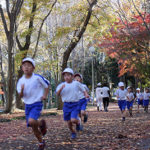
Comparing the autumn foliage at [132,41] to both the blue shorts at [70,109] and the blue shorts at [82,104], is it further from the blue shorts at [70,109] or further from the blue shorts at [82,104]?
the blue shorts at [70,109]

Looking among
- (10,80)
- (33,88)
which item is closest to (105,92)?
(10,80)

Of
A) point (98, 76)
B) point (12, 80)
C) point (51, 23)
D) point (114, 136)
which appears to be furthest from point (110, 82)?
point (114, 136)

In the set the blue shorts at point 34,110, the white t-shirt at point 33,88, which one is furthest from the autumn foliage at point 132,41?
the blue shorts at point 34,110

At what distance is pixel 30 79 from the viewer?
5613mm

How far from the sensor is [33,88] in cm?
554

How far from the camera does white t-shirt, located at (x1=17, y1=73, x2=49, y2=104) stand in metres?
5.50

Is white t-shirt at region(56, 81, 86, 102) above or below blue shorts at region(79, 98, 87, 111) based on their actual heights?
above

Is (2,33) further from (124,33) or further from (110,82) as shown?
(110,82)

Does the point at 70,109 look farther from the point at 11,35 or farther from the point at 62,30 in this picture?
the point at 62,30

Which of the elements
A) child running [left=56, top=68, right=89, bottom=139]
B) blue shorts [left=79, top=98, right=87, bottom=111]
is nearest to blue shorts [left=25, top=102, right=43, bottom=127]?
child running [left=56, top=68, right=89, bottom=139]

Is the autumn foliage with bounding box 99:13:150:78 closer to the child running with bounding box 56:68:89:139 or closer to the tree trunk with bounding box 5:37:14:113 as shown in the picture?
the tree trunk with bounding box 5:37:14:113

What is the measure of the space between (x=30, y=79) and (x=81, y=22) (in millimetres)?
13740

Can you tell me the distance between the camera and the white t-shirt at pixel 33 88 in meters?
5.50

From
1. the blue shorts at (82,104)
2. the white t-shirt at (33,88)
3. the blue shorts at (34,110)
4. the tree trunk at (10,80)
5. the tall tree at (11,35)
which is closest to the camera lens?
the blue shorts at (34,110)
